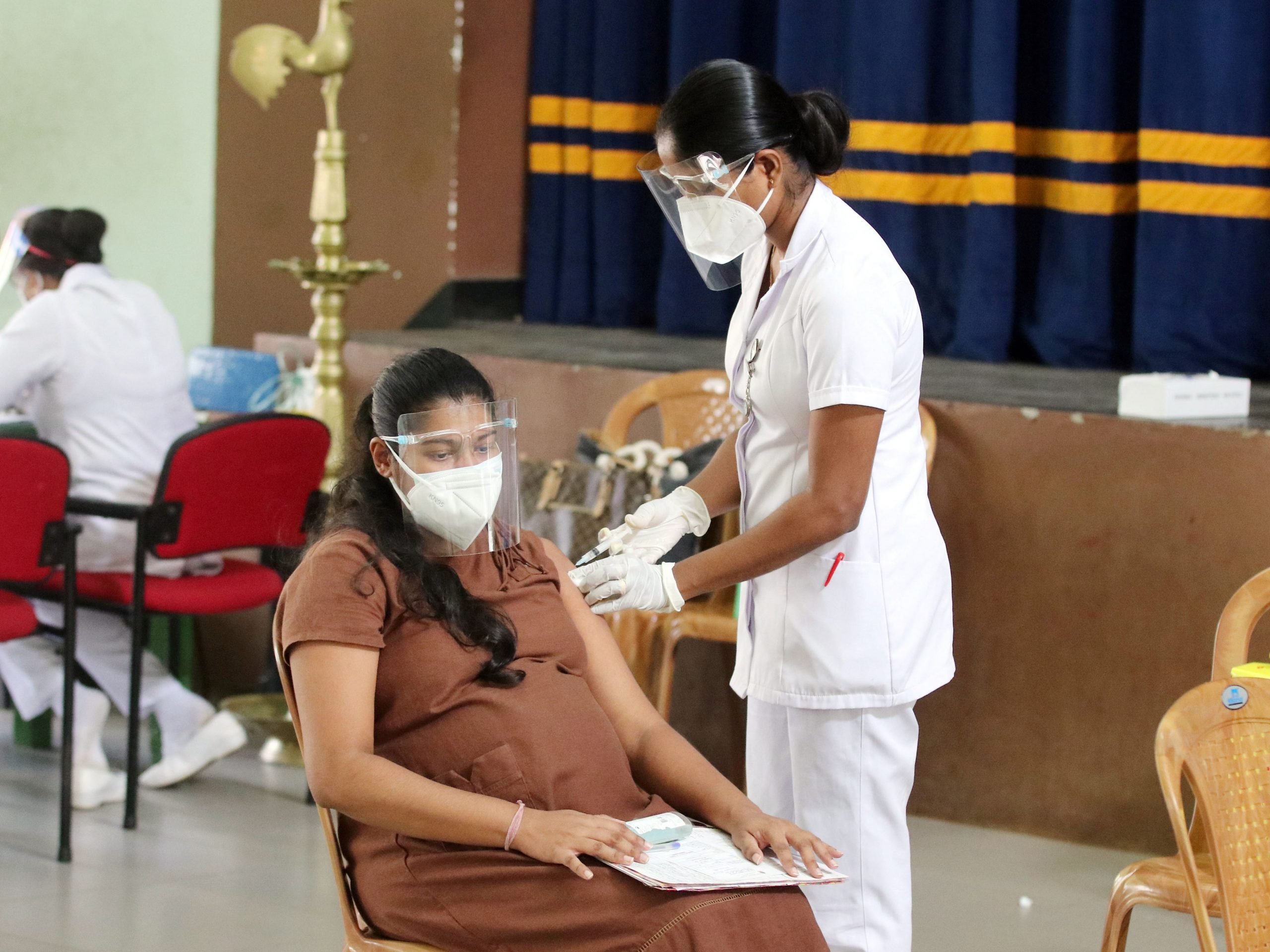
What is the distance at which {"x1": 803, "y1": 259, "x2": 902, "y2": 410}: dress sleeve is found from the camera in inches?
69.7

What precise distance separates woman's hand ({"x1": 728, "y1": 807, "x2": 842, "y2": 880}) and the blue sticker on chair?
0.41 meters

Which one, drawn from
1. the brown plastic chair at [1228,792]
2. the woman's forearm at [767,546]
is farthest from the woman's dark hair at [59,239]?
the brown plastic chair at [1228,792]

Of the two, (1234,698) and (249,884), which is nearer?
(1234,698)

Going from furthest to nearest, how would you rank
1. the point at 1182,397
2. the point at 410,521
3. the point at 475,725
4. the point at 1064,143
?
the point at 1064,143 < the point at 1182,397 < the point at 410,521 < the point at 475,725

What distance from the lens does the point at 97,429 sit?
10.7 ft

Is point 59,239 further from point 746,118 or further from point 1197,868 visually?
point 1197,868

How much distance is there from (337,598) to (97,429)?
6.09 feet

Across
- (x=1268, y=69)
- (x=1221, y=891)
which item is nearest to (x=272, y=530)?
(x=1221, y=891)

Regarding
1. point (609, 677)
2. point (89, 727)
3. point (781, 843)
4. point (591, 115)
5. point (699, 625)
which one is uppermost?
point (591, 115)

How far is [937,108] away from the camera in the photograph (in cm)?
394

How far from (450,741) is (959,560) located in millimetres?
1660

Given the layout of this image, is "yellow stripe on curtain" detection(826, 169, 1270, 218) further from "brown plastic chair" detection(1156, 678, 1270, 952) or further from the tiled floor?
"brown plastic chair" detection(1156, 678, 1270, 952)

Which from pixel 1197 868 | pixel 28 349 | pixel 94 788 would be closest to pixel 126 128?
pixel 28 349

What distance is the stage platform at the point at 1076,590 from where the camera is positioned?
2814 mm
